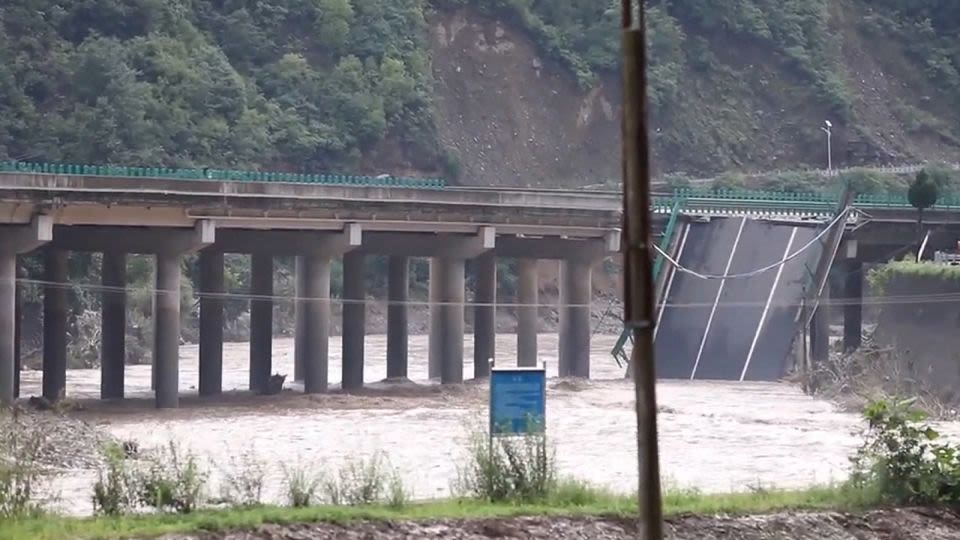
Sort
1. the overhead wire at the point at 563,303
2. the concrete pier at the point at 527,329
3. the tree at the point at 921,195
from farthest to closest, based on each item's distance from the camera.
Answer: the tree at the point at 921,195 < the concrete pier at the point at 527,329 < the overhead wire at the point at 563,303

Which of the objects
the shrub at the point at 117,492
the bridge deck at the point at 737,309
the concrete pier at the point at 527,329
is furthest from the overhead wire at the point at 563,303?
the shrub at the point at 117,492

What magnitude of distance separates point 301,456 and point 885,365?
21.1 m

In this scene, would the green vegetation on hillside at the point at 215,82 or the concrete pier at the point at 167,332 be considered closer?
the concrete pier at the point at 167,332

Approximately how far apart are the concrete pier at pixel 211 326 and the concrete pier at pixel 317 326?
257cm

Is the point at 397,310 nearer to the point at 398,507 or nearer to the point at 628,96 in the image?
the point at 398,507

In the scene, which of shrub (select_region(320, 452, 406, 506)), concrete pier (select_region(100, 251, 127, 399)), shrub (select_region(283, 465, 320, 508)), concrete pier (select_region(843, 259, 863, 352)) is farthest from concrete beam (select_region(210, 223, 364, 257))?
shrub (select_region(283, 465, 320, 508))

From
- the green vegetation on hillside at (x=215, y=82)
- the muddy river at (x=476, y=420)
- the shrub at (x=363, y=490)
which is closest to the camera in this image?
the shrub at (x=363, y=490)

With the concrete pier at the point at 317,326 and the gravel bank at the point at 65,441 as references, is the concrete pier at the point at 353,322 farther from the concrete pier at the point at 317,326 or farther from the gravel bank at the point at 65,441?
the gravel bank at the point at 65,441

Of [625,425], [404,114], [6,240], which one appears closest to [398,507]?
[625,425]

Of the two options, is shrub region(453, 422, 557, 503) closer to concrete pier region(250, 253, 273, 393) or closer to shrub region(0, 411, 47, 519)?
shrub region(0, 411, 47, 519)

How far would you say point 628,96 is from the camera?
32.6 feet

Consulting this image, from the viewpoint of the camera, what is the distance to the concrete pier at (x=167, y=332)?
159ft

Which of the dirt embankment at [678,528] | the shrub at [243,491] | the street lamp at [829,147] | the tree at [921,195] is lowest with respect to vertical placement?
the dirt embankment at [678,528]

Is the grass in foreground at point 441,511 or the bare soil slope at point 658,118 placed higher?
the bare soil slope at point 658,118
